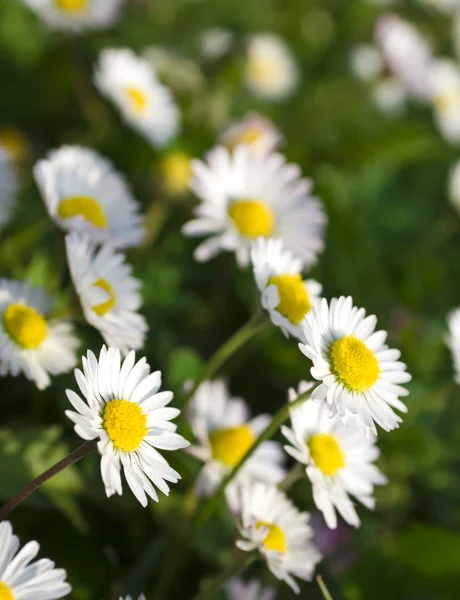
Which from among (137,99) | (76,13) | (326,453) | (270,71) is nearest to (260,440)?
(326,453)

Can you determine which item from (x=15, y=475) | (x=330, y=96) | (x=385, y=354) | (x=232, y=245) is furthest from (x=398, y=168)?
(x=15, y=475)

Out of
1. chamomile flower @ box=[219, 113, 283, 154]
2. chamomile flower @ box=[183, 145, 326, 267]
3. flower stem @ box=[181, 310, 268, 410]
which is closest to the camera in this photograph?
flower stem @ box=[181, 310, 268, 410]

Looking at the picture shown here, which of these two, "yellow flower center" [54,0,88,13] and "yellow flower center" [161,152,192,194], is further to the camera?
"yellow flower center" [54,0,88,13]

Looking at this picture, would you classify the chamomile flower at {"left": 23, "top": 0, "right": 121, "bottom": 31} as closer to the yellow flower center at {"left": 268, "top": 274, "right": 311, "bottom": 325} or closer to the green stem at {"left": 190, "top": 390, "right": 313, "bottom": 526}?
the yellow flower center at {"left": 268, "top": 274, "right": 311, "bottom": 325}

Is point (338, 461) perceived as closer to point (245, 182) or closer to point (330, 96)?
point (245, 182)

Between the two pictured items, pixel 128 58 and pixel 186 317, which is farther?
pixel 128 58

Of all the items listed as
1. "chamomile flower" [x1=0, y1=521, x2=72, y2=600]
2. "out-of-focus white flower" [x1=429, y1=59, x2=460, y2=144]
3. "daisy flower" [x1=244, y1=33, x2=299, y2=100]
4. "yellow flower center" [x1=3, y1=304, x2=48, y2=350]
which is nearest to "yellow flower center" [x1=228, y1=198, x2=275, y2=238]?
"yellow flower center" [x1=3, y1=304, x2=48, y2=350]

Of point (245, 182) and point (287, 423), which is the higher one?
point (245, 182)
